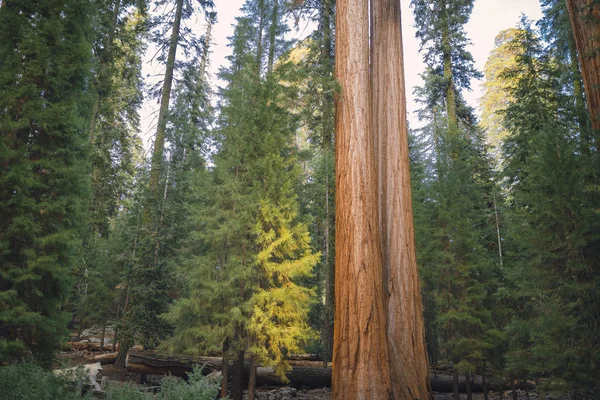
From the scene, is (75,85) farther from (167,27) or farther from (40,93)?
(167,27)

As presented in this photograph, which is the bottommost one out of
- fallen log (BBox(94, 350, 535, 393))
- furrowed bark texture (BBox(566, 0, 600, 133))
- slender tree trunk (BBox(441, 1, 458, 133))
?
fallen log (BBox(94, 350, 535, 393))

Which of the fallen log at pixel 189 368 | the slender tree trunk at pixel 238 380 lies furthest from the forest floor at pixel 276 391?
the slender tree trunk at pixel 238 380

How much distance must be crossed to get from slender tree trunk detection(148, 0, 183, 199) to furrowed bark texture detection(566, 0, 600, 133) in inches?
464

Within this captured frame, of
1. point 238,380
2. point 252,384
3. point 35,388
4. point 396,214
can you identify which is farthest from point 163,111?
point 35,388

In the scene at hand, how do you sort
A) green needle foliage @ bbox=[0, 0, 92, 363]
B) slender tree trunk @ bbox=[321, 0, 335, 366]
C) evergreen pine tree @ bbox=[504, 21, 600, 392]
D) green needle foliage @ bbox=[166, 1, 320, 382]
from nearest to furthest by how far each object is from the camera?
1. green needle foliage @ bbox=[0, 0, 92, 363]
2. evergreen pine tree @ bbox=[504, 21, 600, 392]
3. green needle foliage @ bbox=[166, 1, 320, 382]
4. slender tree trunk @ bbox=[321, 0, 335, 366]

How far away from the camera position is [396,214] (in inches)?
215

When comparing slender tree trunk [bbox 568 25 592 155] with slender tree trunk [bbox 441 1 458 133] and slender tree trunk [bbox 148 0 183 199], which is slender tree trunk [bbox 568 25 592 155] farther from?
slender tree trunk [bbox 148 0 183 199]

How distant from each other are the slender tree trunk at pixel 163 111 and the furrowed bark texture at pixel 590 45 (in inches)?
464

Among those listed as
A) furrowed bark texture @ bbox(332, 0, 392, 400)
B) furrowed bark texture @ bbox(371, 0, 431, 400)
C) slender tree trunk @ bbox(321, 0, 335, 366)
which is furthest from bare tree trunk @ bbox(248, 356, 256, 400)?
slender tree trunk @ bbox(321, 0, 335, 366)

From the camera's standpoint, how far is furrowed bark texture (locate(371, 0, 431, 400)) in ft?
15.7

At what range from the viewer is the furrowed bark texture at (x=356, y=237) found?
4.37 m

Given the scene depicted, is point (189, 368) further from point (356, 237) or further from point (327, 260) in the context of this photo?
point (356, 237)

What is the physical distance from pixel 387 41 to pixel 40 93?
6545 millimetres

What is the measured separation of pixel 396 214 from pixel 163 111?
36.9 feet
